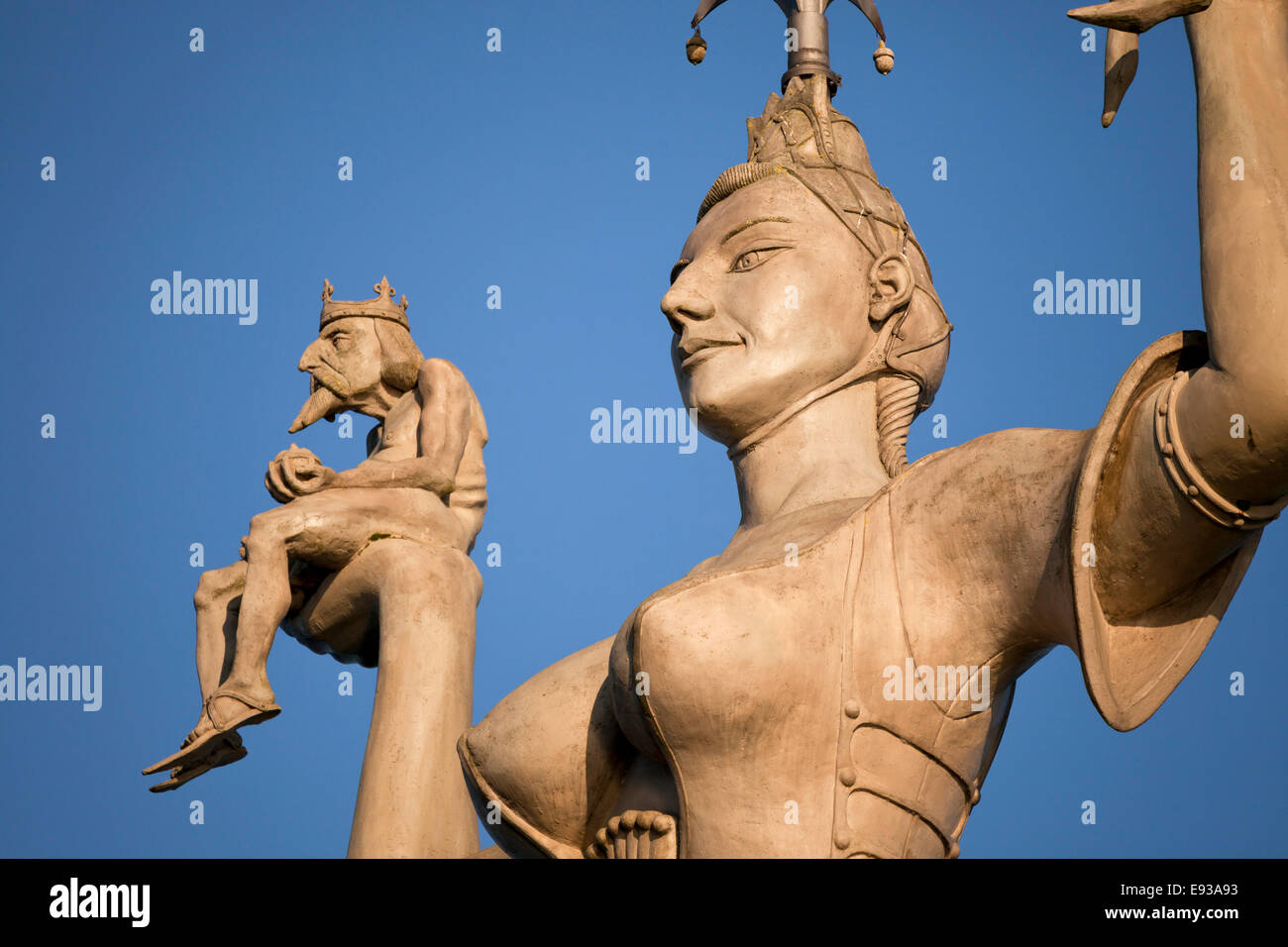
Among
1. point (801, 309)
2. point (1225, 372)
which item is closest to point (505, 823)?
point (801, 309)

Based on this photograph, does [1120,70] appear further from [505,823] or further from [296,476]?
[296,476]

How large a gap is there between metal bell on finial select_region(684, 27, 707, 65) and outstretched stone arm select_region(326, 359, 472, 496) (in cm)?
183

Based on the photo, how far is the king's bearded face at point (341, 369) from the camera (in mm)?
8750

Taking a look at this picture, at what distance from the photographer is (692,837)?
20.8 ft

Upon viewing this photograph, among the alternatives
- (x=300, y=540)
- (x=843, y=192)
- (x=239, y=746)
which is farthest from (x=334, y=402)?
(x=843, y=192)

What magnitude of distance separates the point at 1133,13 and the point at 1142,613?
1827mm

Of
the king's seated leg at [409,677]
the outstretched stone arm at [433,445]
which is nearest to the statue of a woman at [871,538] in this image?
the king's seated leg at [409,677]

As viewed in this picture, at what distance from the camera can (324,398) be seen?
8766 mm

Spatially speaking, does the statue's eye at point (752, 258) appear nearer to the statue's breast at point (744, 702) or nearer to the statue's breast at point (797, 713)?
the statue's breast at point (797, 713)

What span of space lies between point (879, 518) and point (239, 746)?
9.99 feet

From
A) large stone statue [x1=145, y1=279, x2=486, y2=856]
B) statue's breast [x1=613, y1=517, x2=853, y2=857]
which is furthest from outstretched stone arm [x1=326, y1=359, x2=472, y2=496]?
statue's breast [x1=613, y1=517, x2=853, y2=857]

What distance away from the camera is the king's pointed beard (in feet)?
28.7

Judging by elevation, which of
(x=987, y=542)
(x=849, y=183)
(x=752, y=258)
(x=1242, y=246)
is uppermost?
(x=849, y=183)

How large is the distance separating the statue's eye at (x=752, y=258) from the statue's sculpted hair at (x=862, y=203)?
35 centimetres
